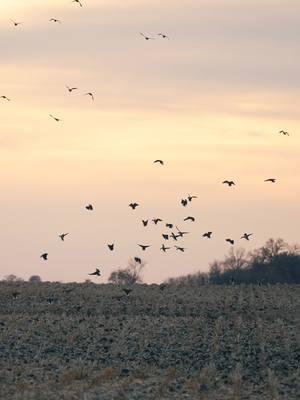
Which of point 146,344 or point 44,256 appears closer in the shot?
point 146,344

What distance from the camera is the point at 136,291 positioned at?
69.9 m

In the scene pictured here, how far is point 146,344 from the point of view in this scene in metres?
45.7

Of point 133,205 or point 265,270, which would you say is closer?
point 133,205

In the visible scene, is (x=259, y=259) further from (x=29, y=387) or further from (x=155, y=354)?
(x=29, y=387)

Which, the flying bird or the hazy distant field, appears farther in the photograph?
the flying bird

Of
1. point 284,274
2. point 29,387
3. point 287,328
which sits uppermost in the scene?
point 284,274

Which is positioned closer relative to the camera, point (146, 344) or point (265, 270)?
point (146, 344)

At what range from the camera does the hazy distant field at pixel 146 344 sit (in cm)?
3506

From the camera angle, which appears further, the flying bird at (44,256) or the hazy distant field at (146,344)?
the flying bird at (44,256)

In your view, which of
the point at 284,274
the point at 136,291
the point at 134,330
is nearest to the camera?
the point at 134,330

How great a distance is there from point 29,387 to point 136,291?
35398mm

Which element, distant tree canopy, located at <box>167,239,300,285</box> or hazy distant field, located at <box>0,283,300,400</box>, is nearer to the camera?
hazy distant field, located at <box>0,283,300,400</box>

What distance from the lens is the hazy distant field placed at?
3506 cm

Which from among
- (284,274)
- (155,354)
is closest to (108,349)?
(155,354)
